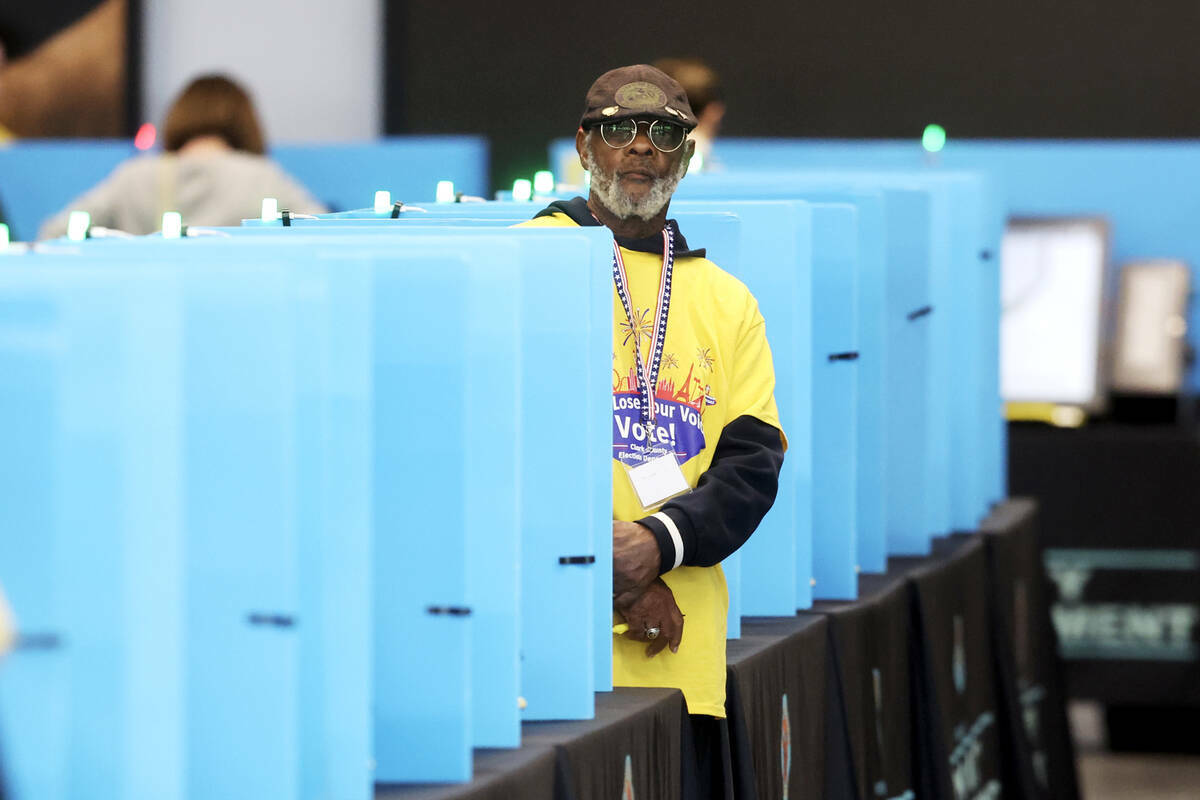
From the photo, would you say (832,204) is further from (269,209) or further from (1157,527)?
(1157,527)

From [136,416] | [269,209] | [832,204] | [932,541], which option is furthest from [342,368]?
[932,541]

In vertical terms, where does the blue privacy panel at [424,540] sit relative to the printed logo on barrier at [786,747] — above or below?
above

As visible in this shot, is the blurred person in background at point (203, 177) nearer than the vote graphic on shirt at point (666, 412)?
No

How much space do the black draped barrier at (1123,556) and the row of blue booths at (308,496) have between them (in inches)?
116

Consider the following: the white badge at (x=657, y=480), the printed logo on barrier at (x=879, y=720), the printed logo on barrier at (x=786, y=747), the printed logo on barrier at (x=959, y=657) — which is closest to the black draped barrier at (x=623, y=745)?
the white badge at (x=657, y=480)

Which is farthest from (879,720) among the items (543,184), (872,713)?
(543,184)

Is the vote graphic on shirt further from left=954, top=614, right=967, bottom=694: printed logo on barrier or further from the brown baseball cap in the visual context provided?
left=954, top=614, right=967, bottom=694: printed logo on barrier

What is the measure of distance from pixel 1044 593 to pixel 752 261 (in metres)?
2.26

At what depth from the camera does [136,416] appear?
1.75 metres

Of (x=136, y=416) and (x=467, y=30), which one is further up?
(x=467, y=30)

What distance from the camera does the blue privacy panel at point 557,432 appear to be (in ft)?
8.61

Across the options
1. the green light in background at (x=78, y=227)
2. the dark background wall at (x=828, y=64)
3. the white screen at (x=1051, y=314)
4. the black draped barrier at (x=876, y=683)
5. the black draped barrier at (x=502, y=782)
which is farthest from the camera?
the dark background wall at (x=828, y=64)

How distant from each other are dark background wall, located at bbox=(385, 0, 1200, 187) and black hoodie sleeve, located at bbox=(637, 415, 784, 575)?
5.22 m

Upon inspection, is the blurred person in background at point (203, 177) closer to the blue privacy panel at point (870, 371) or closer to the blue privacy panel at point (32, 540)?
the blue privacy panel at point (870, 371)
